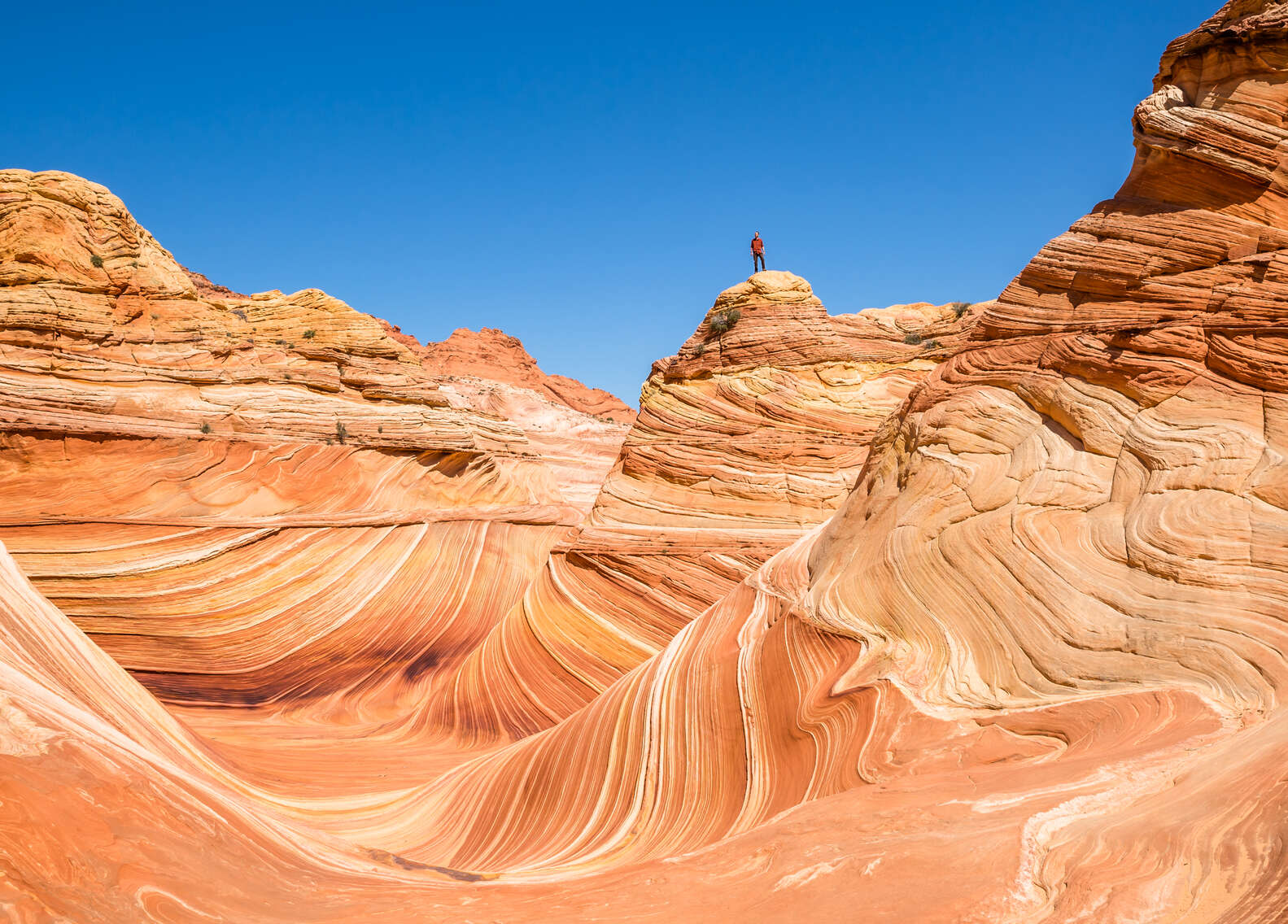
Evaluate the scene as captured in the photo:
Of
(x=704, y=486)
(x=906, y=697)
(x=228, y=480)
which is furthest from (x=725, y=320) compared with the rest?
(x=906, y=697)

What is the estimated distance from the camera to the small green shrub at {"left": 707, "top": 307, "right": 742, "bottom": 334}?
1609 cm

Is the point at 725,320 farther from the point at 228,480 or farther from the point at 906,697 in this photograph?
the point at 906,697

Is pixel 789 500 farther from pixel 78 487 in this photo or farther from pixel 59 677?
pixel 78 487

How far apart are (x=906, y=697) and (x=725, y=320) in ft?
36.6

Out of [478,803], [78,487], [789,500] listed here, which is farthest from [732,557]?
[78,487]

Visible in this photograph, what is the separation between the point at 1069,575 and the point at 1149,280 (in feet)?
9.08

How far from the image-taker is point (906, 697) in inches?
231

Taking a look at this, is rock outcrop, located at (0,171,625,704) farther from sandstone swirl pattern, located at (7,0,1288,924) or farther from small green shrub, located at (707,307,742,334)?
small green shrub, located at (707,307,742,334)

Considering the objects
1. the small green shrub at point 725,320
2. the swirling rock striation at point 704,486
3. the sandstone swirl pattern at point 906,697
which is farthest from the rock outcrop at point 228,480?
the small green shrub at point 725,320

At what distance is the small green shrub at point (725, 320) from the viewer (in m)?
16.1

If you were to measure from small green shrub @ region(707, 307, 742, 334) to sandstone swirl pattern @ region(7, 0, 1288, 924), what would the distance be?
157 inches

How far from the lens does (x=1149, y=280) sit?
271 inches

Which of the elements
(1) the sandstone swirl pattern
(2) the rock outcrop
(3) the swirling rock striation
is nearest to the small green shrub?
(3) the swirling rock striation

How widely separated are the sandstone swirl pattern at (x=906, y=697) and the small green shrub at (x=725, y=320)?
3980 mm
